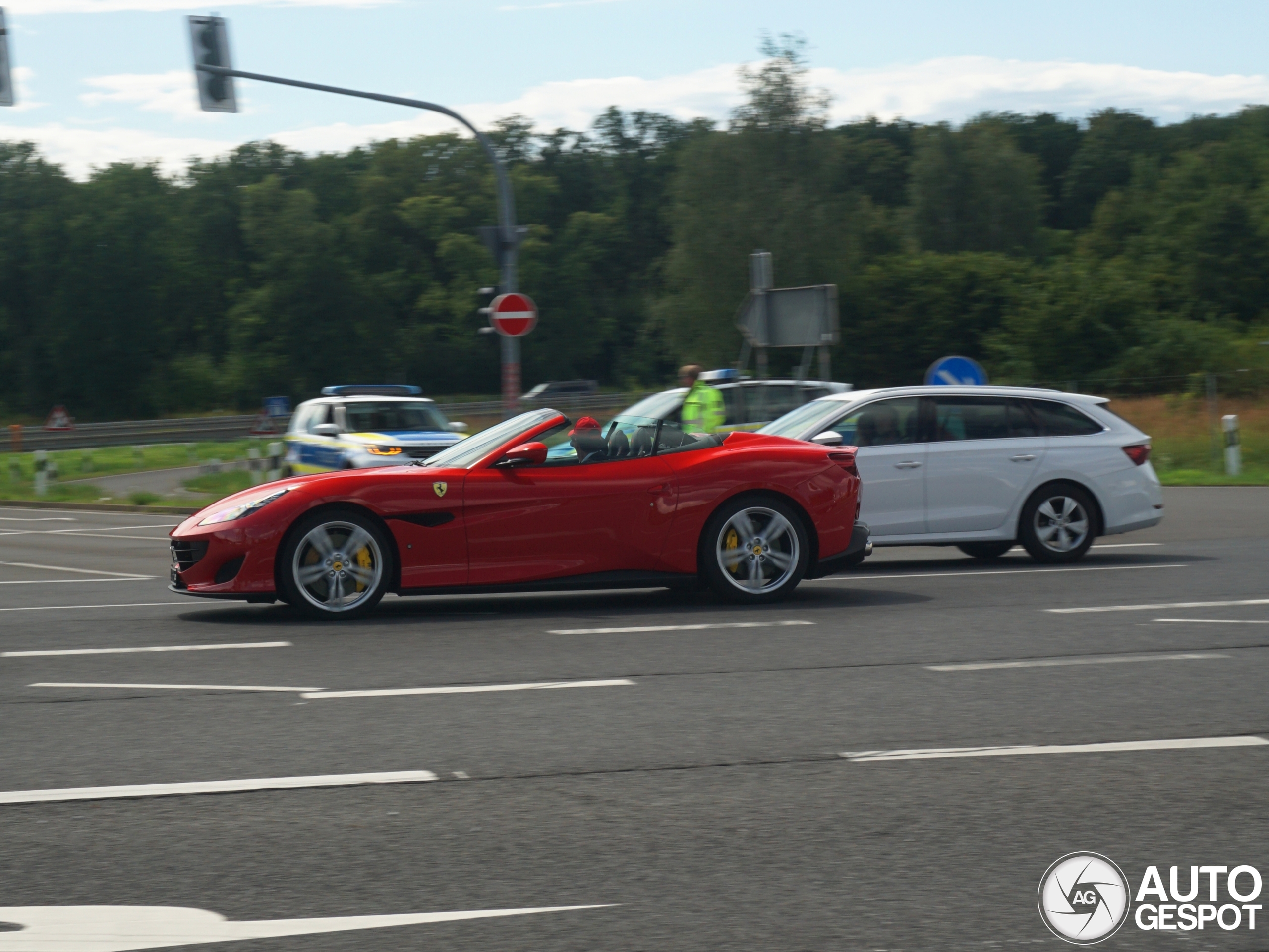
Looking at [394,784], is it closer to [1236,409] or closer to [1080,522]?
[1080,522]

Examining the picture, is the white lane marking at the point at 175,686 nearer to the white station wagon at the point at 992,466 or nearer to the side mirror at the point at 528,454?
the side mirror at the point at 528,454

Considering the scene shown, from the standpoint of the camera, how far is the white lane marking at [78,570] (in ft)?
43.5

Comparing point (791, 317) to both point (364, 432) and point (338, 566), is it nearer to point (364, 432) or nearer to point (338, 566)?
point (364, 432)

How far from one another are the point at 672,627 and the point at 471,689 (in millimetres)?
2343

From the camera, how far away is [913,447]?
12523 millimetres

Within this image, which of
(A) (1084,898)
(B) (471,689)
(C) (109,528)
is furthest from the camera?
(C) (109,528)

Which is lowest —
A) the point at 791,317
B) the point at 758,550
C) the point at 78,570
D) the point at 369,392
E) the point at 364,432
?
the point at 78,570

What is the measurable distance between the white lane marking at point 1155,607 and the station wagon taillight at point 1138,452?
2856mm

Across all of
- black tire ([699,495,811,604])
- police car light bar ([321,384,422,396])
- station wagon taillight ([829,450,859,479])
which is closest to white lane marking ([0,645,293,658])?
black tire ([699,495,811,604])

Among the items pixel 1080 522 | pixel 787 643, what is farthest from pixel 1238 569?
pixel 787 643

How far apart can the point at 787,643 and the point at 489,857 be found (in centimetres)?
433

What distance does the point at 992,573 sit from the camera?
1230cm

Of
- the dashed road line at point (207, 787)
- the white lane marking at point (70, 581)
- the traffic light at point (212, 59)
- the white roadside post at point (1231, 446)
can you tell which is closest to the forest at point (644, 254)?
the white roadside post at point (1231, 446)

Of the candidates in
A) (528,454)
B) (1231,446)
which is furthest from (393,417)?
(1231,446)
